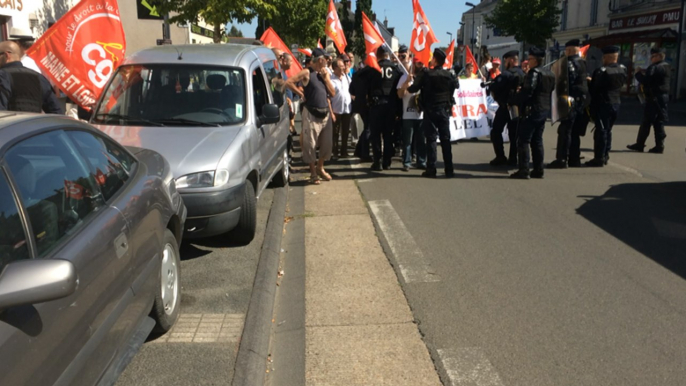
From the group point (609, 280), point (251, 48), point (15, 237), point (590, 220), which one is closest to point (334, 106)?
point (251, 48)

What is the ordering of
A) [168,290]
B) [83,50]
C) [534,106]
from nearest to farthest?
[168,290], [83,50], [534,106]

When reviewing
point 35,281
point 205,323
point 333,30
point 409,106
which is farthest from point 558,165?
point 35,281

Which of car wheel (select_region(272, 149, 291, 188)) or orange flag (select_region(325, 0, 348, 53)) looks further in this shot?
orange flag (select_region(325, 0, 348, 53))

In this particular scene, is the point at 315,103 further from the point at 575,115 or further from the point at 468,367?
the point at 468,367

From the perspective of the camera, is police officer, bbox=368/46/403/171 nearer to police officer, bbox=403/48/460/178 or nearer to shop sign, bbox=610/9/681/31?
police officer, bbox=403/48/460/178

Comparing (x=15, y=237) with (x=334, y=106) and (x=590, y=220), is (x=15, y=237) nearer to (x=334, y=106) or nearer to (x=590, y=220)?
(x=590, y=220)

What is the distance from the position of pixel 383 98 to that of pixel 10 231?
329 inches

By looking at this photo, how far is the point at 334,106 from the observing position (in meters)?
11.8

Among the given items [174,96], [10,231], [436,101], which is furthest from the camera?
[436,101]

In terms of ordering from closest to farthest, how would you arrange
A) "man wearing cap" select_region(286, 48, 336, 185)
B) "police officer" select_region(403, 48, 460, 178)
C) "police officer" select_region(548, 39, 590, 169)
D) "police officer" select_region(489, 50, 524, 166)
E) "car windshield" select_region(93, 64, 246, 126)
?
"car windshield" select_region(93, 64, 246, 126) < "man wearing cap" select_region(286, 48, 336, 185) < "police officer" select_region(403, 48, 460, 178) < "police officer" select_region(548, 39, 590, 169) < "police officer" select_region(489, 50, 524, 166)

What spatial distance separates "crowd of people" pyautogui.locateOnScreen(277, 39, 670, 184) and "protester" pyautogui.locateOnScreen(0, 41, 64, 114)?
10.9 ft

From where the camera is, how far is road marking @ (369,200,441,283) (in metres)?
5.75

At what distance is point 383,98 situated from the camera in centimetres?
1058

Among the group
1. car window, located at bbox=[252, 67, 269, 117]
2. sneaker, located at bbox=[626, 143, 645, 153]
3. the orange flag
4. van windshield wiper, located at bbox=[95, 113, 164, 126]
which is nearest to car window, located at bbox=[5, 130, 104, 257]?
van windshield wiper, located at bbox=[95, 113, 164, 126]
